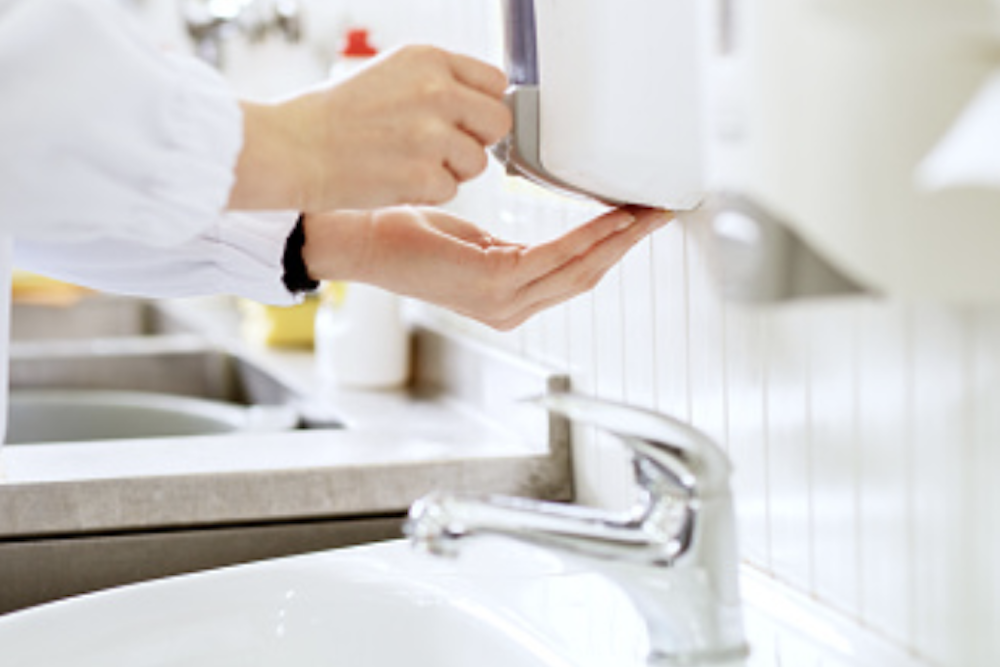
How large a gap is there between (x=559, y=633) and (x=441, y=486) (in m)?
0.35

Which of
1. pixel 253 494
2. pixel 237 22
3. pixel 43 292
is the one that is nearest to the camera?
pixel 253 494

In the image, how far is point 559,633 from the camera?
3.38 ft

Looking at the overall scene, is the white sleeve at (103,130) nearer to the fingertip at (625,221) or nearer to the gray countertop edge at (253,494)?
the fingertip at (625,221)

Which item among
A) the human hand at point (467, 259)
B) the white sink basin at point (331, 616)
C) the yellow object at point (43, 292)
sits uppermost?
the human hand at point (467, 259)

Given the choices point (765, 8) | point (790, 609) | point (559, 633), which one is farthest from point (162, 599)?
point (765, 8)

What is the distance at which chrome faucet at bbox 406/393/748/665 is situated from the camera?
789mm

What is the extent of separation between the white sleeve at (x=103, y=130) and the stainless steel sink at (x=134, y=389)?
46.9 inches

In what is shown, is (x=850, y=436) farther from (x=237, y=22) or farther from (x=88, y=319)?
(x=88, y=319)

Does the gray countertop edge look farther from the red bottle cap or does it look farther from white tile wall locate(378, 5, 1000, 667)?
the red bottle cap

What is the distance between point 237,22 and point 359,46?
932 mm

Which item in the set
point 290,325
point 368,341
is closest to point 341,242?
point 368,341

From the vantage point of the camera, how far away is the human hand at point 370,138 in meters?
0.79

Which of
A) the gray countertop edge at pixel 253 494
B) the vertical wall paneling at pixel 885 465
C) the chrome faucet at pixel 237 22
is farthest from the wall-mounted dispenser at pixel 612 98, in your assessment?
the chrome faucet at pixel 237 22

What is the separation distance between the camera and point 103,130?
739mm
